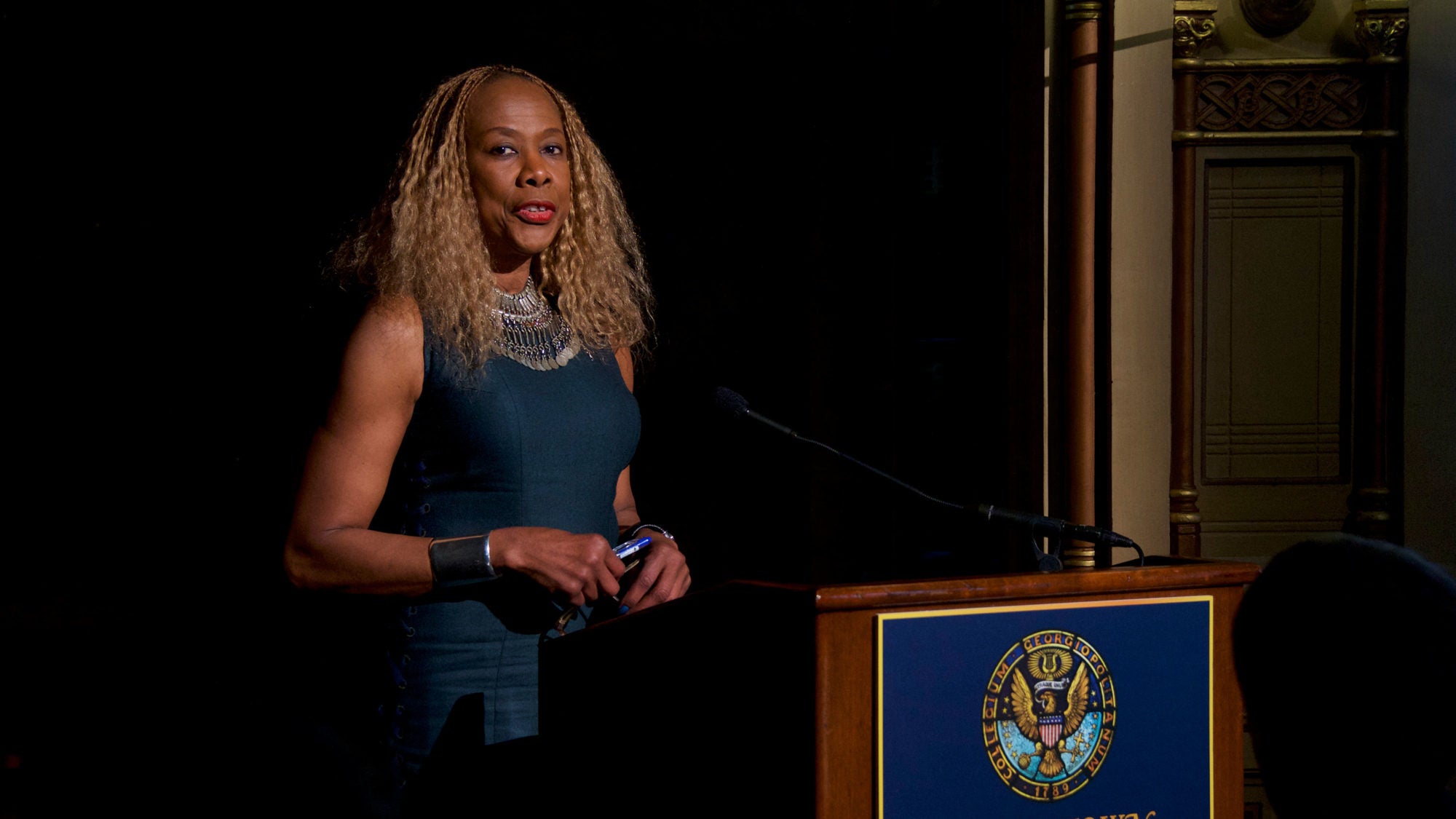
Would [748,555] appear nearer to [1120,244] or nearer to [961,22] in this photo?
[1120,244]

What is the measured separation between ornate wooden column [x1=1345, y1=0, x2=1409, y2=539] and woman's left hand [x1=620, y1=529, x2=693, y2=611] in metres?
1.98

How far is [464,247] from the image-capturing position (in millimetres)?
1649

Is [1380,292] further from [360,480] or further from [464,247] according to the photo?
[360,480]

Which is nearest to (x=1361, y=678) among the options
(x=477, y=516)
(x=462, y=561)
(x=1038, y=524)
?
(x=1038, y=524)

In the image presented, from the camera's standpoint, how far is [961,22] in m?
2.80

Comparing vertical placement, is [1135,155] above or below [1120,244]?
above

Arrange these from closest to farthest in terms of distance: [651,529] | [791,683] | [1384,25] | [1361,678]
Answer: [1361,678]
[791,683]
[651,529]
[1384,25]

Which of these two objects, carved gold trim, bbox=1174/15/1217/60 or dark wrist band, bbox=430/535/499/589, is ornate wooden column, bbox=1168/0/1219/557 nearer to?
carved gold trim, bbox=1174/15/1217/60

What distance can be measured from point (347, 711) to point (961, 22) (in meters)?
2.12

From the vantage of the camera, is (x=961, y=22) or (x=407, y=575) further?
(x=961, y=22)

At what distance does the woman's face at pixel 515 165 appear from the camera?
5.43 ft

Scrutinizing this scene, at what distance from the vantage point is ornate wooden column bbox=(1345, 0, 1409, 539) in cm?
270

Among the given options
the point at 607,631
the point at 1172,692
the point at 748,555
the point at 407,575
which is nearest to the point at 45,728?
the point at 407,575

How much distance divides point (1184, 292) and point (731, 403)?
166 centimetres
